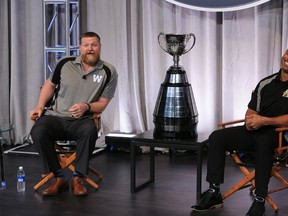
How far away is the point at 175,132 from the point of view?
163 inches

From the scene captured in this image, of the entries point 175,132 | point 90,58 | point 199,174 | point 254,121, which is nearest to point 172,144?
point 175,132

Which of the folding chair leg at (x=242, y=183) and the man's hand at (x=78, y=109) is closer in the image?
the folding chair leg at (x=242, y=183)

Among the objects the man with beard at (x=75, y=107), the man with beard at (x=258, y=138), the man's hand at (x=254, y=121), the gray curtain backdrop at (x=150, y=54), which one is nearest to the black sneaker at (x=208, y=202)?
the man with beard at (x=258, y=138)

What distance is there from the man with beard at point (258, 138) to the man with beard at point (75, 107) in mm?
877

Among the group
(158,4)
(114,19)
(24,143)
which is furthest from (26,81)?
(158,4)

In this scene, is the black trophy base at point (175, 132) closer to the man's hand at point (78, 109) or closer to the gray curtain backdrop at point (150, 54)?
the man's hand at point (78, 109)

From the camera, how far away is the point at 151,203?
12.8 feet

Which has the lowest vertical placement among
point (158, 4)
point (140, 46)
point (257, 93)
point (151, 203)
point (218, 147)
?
point (151, 203)

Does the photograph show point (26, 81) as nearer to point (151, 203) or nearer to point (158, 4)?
point (158, 4)

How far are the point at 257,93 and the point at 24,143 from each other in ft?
9.18

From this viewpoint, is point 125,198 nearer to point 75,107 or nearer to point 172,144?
point 172,144

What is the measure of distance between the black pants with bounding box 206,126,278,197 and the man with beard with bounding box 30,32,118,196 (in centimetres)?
88

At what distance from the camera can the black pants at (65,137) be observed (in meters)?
4.08

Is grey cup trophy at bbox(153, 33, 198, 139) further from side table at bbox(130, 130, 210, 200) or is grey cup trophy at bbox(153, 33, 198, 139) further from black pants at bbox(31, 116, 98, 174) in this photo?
black pants at bbox(31, 116, 98, 174)
